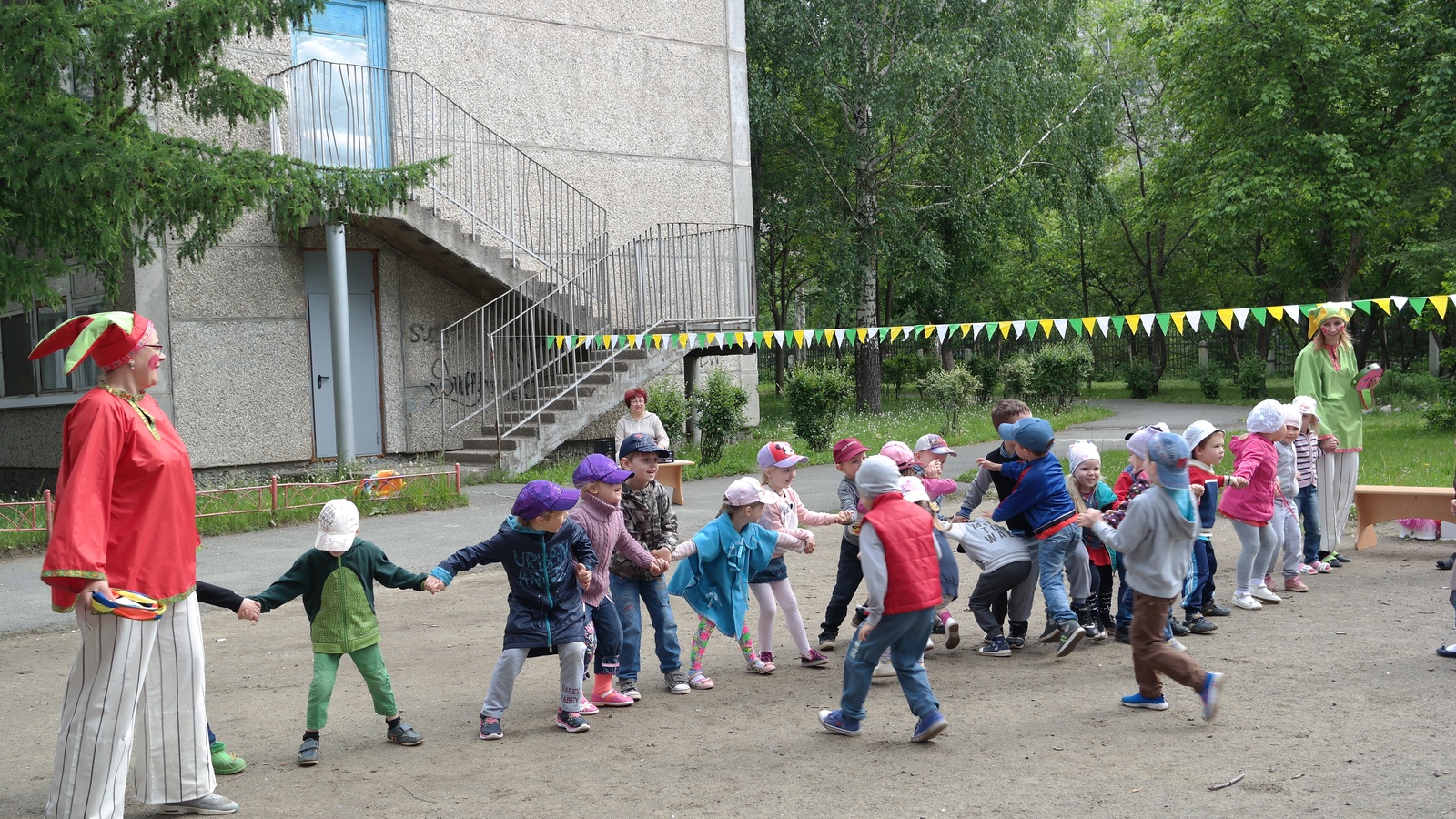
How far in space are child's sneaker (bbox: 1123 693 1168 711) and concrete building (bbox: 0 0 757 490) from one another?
35.1ft

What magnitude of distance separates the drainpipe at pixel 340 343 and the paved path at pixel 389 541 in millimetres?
1756

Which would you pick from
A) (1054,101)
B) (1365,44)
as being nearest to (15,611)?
(1054,101)

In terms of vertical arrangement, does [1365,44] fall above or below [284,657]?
above

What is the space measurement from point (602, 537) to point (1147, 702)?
2.80 metres

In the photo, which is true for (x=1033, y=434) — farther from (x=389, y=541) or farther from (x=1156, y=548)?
(x=389, y=541)

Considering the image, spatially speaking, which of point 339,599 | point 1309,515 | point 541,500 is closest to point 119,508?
point 339,599

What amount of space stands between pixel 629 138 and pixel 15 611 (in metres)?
12.9

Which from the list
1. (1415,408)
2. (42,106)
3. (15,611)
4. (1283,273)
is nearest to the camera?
(15,611)

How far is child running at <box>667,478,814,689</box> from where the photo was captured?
21.0 feet

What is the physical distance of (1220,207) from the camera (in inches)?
1041

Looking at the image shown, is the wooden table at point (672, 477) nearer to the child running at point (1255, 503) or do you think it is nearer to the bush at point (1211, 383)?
the child running at point (1255, 503)

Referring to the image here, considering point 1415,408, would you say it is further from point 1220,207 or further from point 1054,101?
point 1054,101

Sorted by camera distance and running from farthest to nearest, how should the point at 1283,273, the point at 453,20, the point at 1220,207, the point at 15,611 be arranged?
the point at 1283,273
the point at 1220,207
the point at 453,20
the point at 15,611

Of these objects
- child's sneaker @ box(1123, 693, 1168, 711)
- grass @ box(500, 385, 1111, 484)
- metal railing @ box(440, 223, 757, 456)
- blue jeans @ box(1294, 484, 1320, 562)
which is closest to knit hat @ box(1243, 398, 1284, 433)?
blue jeans @ box(1294, 484, 1320, 562)
